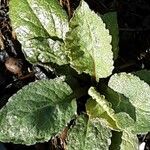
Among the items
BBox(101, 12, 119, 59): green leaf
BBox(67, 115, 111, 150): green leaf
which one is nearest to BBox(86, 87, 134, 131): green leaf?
BBox(67, 115, 111, 150): green leaf

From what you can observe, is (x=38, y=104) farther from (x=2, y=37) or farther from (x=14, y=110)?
(x=2, y=37)

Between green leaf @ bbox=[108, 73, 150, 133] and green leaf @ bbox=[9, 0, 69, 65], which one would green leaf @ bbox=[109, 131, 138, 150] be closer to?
green leaf @ bbox=[108, 73, 150, 133]

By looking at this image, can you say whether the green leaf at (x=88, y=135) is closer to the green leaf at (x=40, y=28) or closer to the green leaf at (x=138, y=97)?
the green leaf at (x=138, y=97)

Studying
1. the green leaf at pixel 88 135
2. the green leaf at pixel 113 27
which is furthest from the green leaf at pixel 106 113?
the green leaf at pixel 113 27

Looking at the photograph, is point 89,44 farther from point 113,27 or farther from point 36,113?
point 36,113

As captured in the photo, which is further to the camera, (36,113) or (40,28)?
(40,28)

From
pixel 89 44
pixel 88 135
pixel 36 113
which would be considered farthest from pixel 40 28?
pixel 88 135

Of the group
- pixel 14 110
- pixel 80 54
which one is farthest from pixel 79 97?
pixel 14 110
